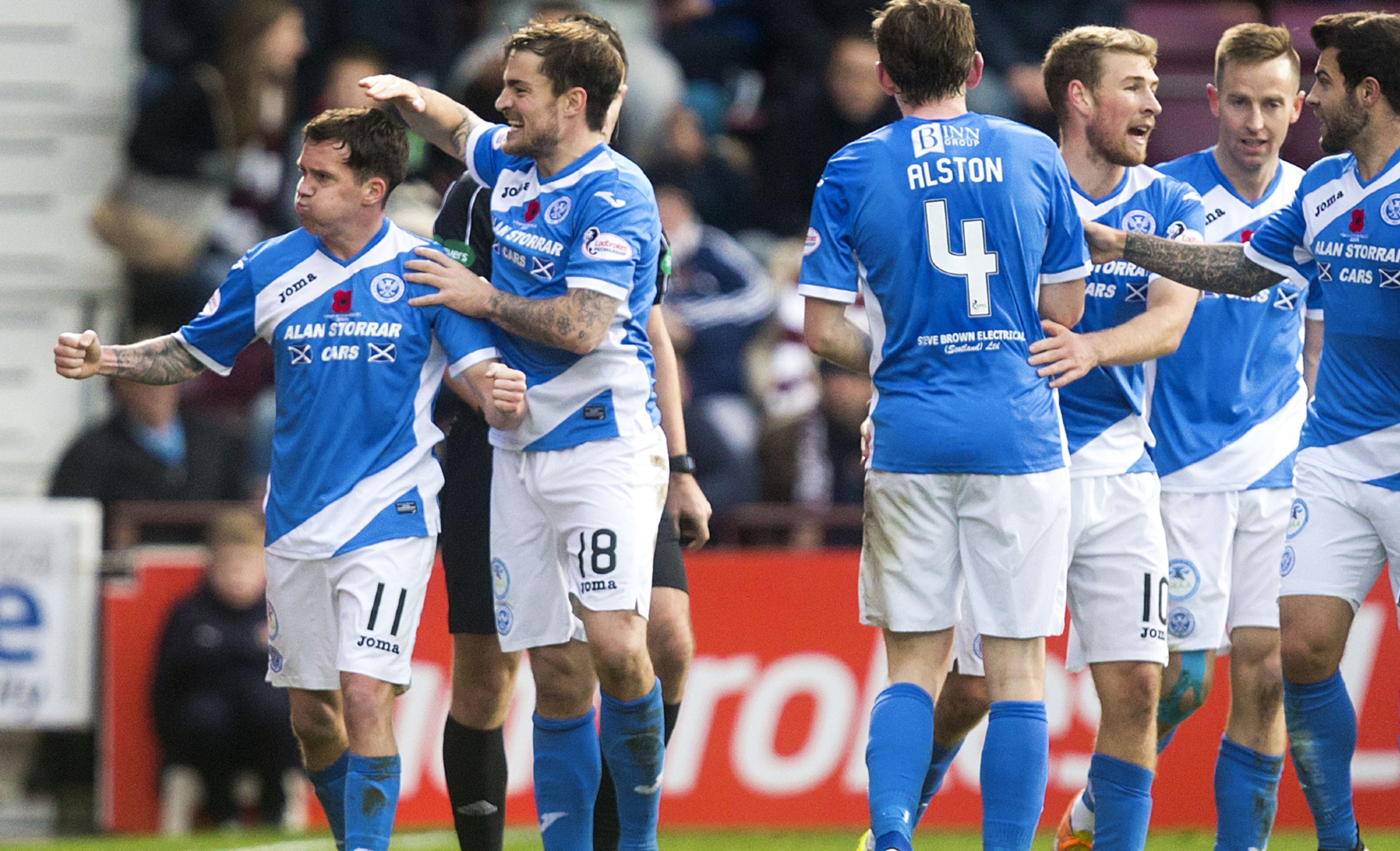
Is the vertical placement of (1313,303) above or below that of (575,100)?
below

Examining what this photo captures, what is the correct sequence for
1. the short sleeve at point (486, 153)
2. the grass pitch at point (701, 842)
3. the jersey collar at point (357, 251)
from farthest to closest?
1. the grass pitch at point (701, 842)
2. the short sleeve at point (486, 153)
3. the jersey collar at point (357, 251)

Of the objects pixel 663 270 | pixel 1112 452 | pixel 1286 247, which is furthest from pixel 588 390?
pixel 1286 247

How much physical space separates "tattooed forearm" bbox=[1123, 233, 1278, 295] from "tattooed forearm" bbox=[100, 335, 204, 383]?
2923 millimetres

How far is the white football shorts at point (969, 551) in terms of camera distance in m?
5.46

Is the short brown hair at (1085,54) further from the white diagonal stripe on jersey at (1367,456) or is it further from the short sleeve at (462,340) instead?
the short sleeve at (462,340)

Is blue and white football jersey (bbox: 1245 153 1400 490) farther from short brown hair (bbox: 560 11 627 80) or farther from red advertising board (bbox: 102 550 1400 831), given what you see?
red advertising board (bbox: 102 550 1400 831)

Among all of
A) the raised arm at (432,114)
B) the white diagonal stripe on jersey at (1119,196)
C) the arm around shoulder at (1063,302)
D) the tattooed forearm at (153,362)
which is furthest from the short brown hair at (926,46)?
the tattooed forearm at (153,362)

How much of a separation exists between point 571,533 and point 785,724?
13.4 feet

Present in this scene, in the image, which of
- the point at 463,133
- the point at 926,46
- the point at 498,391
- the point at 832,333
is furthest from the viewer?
the point at 463,133

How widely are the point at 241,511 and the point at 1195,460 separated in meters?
5.15

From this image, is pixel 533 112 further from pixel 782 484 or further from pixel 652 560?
pixel 782 484

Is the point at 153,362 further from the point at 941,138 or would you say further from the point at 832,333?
the point at 941,138

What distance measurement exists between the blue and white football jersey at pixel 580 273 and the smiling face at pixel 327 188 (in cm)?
44

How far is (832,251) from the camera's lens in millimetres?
5590
